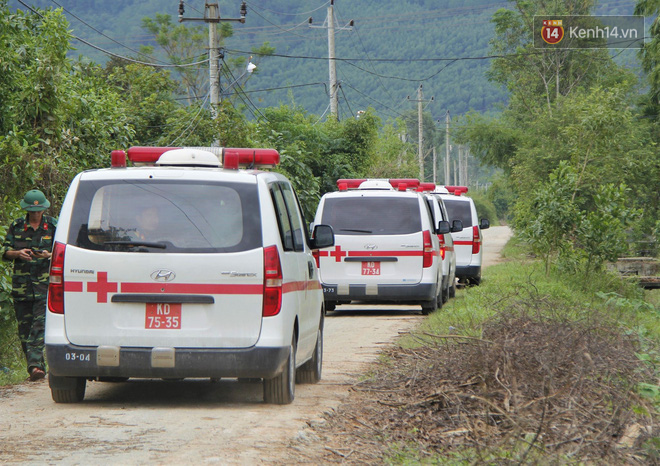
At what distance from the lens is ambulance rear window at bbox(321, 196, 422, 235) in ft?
53.8

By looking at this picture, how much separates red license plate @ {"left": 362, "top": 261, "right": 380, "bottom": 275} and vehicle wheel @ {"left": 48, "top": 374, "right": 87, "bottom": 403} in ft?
27.0

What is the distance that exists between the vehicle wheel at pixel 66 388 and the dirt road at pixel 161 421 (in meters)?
0.08

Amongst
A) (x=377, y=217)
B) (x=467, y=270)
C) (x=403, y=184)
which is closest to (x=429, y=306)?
(x=377, y=217)

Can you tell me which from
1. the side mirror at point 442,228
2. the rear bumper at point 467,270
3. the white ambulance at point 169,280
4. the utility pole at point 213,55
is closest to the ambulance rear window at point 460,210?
the rear bumper at point 467,270

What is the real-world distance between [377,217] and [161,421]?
9.18 metres

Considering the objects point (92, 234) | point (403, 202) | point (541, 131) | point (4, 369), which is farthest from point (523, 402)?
point (541, 131)

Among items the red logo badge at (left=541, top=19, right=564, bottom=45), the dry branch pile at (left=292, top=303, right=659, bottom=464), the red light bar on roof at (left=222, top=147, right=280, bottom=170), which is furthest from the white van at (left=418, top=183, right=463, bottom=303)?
the red logo badge at (left=541, top=19, right=564, bottom=45)

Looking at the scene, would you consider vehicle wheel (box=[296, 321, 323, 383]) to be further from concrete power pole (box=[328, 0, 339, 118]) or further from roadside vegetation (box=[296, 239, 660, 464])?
concrete power pole (box=[328, 0, 339, 118])

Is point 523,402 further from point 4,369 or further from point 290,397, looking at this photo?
point 4,369

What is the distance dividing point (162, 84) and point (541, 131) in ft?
57.3

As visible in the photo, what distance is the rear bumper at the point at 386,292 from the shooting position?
16344 millimetres

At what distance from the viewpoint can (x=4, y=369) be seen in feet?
35.5

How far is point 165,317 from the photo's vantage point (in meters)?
7.95

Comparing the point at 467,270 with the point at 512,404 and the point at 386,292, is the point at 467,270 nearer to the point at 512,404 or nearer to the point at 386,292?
the point at 386,292
